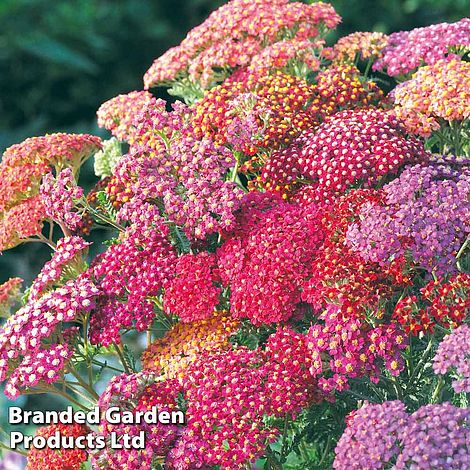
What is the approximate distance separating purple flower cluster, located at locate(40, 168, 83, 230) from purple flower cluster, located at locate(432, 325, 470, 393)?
1285 mm

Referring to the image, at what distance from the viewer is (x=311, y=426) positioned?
3273 mm

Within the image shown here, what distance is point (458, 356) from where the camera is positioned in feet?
9.09

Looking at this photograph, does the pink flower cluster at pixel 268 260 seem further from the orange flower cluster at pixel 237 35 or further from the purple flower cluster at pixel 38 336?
the orange flower cluster at pixel 237 35

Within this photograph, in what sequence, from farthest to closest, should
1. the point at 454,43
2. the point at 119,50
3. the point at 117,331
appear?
the point at 119,50, the point at 454,43, the point at 117,331

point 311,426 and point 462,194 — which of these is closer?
point 462,194

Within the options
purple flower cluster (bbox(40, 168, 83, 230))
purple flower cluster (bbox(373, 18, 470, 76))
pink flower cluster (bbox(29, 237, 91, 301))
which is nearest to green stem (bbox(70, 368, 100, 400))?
pink flower cluster (bbox(29, 237, 91, 301))

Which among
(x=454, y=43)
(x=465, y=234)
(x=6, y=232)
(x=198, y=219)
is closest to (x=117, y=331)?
(x=198, y=219)

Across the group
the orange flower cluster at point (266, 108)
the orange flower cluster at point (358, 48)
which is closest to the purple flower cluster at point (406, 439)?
the orange flower cluster at point (266, 108)

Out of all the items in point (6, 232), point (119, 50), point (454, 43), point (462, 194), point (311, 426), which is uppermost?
point (119, 50)

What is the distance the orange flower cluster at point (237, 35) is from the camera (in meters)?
4.02

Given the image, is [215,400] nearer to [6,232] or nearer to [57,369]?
[57,369]

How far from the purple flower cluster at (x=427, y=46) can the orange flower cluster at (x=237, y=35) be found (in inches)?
12.6

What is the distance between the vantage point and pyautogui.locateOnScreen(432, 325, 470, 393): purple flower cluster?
9.00ft

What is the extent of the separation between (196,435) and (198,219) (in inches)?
27.3
